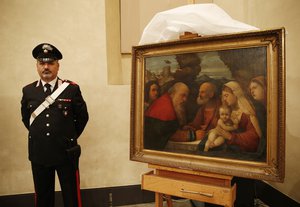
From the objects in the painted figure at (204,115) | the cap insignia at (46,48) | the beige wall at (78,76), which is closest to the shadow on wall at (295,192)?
the beige wall at (78,76)

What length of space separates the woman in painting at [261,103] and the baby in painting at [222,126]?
0.16m

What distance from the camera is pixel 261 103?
1.49 m

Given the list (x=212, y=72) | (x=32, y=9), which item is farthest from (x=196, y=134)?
(x=32, y=9)

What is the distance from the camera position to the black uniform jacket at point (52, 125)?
2.00 metres

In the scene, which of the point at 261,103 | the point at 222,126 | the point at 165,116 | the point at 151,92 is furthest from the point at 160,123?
the point at 261,103

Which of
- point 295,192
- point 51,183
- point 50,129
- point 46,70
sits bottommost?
point 295,192

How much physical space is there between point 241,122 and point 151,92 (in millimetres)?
717

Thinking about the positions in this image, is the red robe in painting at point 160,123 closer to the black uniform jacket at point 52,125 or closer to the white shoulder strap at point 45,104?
the black uniform jacket at point 52,125

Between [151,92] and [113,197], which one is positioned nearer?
[151,92]

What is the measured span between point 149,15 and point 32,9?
4.49ft

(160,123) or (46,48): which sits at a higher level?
(46,48)

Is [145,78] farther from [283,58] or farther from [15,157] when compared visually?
[15,157]

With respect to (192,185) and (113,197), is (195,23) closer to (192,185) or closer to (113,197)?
(192,185)

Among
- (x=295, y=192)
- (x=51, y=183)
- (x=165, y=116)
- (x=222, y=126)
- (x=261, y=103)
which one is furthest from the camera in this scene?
Answer: (x=295, y=192)
